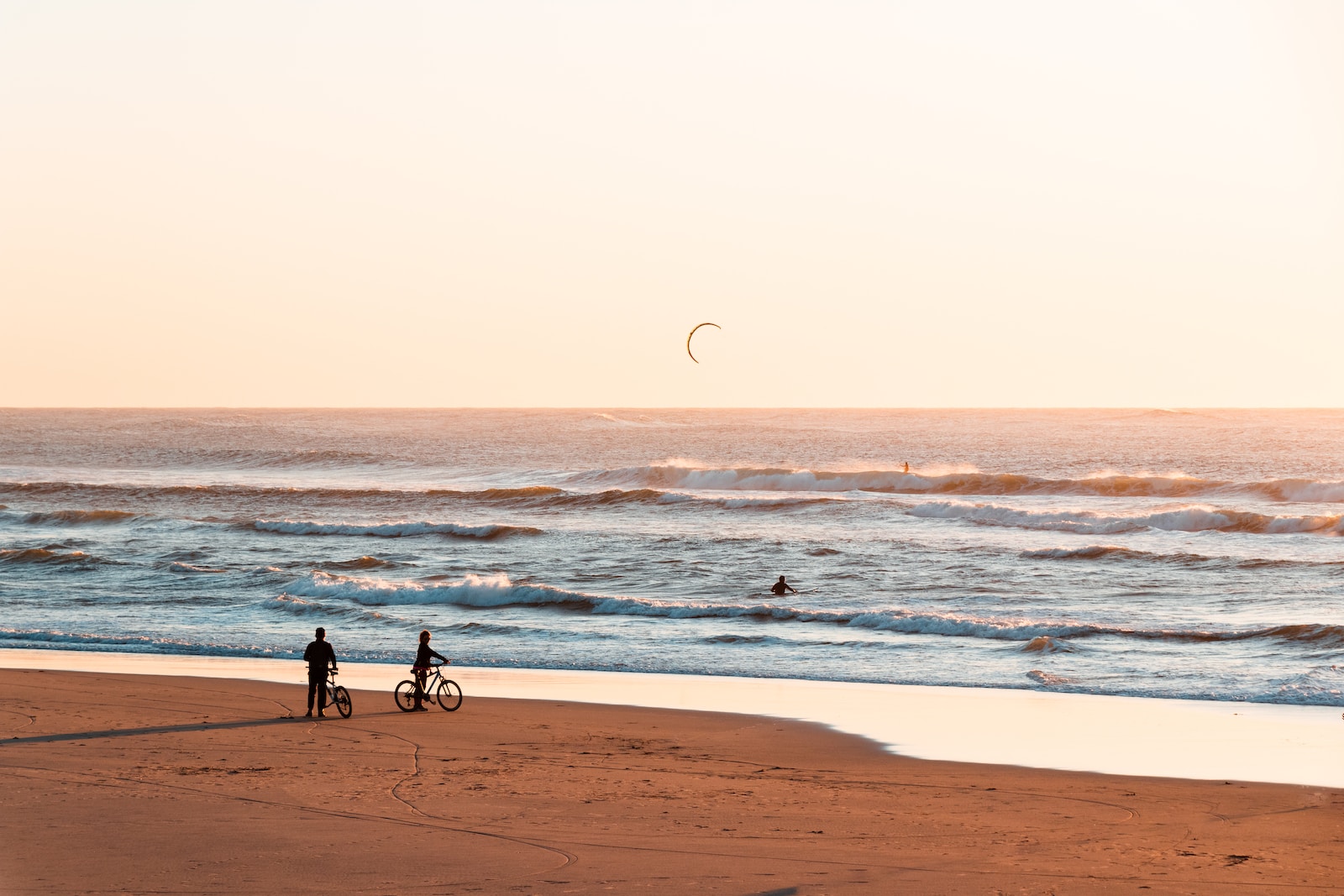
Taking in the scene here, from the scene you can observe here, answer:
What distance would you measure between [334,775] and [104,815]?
7.74ft

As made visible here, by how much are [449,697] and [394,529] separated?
2780 cm

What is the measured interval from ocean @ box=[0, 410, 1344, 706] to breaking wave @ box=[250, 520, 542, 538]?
0.15 m

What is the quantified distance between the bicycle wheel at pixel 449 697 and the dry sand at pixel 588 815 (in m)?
0.69

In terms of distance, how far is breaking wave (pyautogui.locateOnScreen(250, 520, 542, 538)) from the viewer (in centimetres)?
4216

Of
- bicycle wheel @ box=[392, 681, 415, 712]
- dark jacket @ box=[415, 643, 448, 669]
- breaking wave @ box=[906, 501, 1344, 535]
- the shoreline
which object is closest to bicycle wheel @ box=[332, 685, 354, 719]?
bicycle wheel @ box=[392, 681, 415, 712]

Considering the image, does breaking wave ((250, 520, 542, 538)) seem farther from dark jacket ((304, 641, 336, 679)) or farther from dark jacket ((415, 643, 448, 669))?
dark jacket ((304, 641, 336, 679))

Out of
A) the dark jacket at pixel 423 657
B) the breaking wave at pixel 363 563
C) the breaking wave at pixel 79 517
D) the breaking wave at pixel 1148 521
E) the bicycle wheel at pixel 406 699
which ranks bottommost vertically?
the breaking wave at pixel 79 517

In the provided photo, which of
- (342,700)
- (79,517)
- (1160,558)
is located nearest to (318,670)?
(342,700)

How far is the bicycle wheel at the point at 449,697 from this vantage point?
1639 cm

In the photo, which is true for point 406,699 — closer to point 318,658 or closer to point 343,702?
point 343,702

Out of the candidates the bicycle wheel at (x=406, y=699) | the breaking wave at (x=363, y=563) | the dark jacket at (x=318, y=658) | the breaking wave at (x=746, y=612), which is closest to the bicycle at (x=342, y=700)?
the dark jacket at (x=318, y=658)

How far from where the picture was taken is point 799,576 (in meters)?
31.5

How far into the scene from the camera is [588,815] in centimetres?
1099

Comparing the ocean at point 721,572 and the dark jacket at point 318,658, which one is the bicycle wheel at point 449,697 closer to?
the dark jacket at point 318,658
